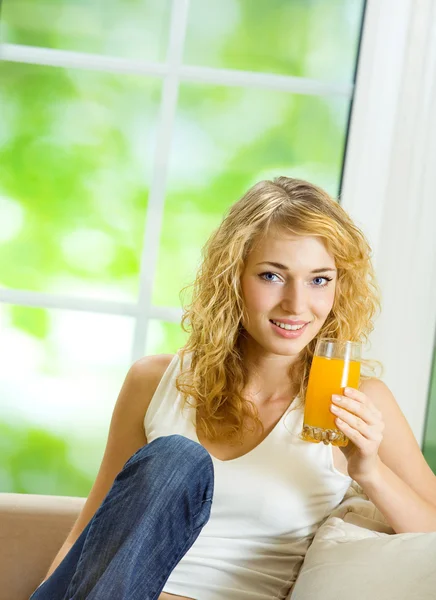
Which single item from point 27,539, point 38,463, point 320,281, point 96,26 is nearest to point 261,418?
point 320,281

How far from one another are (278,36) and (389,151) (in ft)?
2.03

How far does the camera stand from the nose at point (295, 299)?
1756mm

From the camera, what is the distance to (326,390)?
63.8 inches

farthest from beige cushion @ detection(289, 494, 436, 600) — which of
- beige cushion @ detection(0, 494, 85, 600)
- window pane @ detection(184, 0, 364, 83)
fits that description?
window pane @ detection(184, 0, 364, 83)

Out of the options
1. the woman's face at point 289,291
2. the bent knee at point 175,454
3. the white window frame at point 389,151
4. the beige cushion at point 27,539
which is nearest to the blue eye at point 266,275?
the woman's face at point 289,291

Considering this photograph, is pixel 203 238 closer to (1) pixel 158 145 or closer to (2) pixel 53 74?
(1) pixel 158 145

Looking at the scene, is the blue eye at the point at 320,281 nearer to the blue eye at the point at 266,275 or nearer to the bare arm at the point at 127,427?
the blue eye at the point at 266,275

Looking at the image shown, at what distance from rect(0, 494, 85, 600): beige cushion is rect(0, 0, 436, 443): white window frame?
3.85ft

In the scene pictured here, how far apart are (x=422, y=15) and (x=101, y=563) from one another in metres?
2.18

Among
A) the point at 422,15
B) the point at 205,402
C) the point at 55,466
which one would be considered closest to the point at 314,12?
the point at 422,15

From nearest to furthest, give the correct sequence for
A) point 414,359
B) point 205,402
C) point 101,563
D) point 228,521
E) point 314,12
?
1. point 101,563
2. point 228,521
3. point 205,402
4. point 414,359
5. point 314,12

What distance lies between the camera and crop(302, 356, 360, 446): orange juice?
5.30ft

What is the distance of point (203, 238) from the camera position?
306 centimetres

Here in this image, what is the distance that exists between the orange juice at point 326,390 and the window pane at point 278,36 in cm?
167
